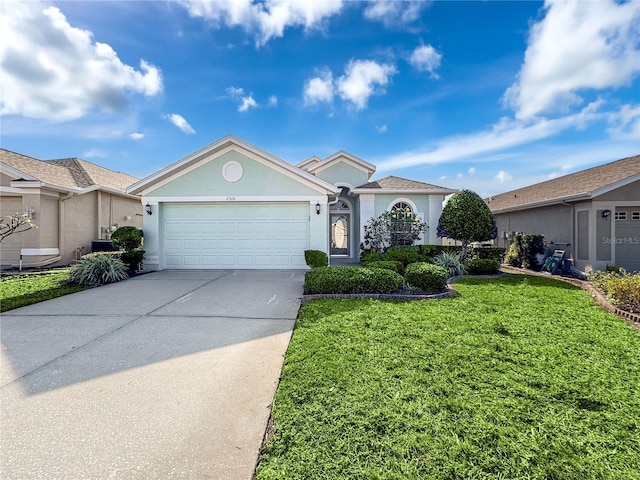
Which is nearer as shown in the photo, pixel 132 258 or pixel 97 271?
pixel 97 271

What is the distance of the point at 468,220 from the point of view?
38.4 ft

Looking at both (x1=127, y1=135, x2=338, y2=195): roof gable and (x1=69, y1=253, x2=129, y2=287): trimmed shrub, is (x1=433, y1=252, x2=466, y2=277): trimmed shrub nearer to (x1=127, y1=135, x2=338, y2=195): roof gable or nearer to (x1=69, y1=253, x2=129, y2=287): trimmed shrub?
(x1=127, y1=135, x2=338, y2=195): roof gable

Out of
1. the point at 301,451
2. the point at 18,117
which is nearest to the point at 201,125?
the point at 18,117

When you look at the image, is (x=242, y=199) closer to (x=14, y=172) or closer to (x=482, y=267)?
(x=482, y=267)

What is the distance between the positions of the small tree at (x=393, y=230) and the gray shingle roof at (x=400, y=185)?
4.68ft

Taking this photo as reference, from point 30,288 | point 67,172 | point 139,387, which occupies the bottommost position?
point 139,387

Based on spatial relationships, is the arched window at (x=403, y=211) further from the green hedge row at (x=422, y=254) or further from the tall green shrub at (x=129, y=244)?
the tall green shrub at (x=129, y=244)

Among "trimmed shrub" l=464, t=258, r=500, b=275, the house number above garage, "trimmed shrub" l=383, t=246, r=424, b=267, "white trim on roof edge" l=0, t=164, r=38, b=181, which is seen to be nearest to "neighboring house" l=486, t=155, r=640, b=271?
"trimmed shrub" l=464, t=258, r=500, b=275

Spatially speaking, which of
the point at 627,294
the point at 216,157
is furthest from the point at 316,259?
the point at 627,294

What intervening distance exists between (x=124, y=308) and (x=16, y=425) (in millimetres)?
4061

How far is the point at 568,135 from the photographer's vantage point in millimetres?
14977

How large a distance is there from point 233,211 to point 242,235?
3.37 feet

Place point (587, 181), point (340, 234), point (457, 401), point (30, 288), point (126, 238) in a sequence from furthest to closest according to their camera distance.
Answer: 1. point (340, 234)
2. point (587, 181)
3. point (126, 238)
4. point (30, 288)
5. point (457, 401)

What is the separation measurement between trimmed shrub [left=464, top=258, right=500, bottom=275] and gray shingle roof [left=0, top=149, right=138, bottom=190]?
17195 mm
